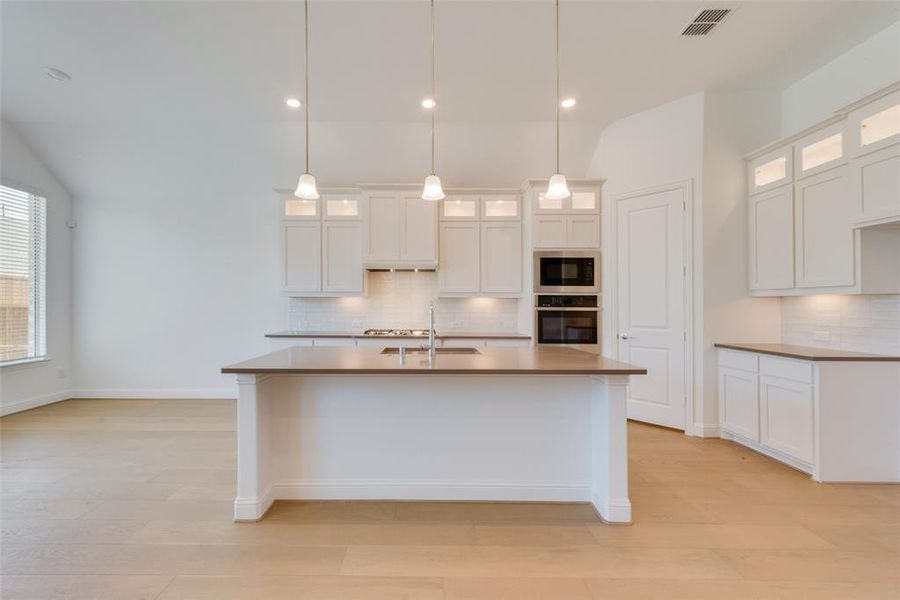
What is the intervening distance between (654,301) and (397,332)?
9.48ft

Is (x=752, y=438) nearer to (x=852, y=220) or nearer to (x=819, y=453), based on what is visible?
(x=819, y=453)

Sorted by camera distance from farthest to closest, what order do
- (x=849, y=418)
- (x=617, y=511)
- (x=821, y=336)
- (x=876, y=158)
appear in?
(x=821, y=336), (x=849, y=418), (x=876, y=158), (x=617, y=511)

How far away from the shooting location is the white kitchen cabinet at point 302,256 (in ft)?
15.3

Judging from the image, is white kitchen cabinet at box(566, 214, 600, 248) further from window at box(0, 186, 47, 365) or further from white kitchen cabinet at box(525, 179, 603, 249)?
window at box(0, 186, 47, 365)

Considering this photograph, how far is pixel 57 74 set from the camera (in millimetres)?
3482

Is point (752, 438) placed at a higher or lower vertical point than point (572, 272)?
lower

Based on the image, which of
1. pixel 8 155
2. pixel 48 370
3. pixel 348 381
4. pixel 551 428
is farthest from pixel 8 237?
pixel 551 428

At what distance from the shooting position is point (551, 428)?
246 centimetres

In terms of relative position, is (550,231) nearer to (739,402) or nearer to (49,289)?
(739,402)

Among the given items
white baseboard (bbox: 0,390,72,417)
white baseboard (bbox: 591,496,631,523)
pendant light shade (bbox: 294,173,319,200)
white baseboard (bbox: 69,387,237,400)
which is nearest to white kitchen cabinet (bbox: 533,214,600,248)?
pendant light shade (bbox: 294,173,319,200)

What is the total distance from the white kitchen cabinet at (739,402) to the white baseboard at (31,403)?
24.8 ft

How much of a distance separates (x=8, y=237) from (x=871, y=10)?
836 cm

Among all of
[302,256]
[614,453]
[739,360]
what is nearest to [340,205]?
[302,256]

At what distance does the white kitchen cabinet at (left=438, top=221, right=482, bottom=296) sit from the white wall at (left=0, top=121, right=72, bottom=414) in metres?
4.88
